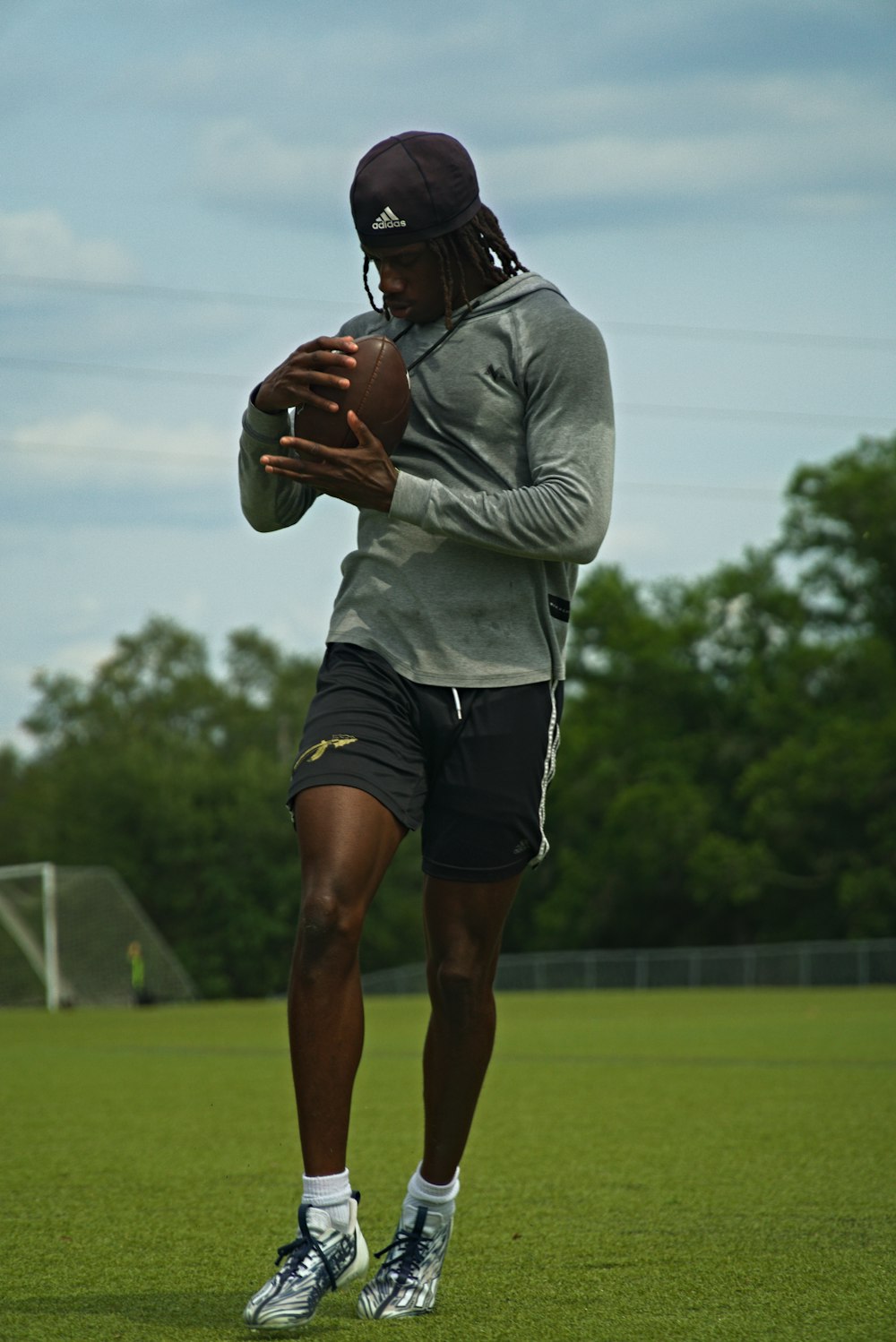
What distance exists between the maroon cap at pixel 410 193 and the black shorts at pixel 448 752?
893mm

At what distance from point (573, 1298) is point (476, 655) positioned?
1323mm

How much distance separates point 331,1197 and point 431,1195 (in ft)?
1.32

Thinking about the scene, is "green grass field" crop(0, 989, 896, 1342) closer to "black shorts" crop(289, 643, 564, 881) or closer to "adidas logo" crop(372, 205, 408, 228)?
"black shorts" crop(289, 643, 564, 881)

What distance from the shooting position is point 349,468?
346 centimetres

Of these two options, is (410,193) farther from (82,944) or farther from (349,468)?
(82,944)

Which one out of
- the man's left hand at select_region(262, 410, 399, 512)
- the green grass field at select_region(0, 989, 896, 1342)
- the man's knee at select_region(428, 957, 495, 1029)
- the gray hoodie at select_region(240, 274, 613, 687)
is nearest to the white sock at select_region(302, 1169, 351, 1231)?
the green grass field at select_region(0, 989, 896, 1342)

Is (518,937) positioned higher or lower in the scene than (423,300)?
lower

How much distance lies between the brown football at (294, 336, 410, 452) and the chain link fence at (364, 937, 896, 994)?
35.7m

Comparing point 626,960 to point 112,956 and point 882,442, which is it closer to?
point 112,956

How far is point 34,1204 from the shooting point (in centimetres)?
498

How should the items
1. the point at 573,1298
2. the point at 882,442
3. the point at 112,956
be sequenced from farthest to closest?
1. the point at 882,442
2. the point at 112,956
3. the point at 573,1298

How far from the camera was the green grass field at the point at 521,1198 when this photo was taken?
10.8 ft

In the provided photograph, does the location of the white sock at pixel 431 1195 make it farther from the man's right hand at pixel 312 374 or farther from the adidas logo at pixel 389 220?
the adidas logo at pixel 389 220

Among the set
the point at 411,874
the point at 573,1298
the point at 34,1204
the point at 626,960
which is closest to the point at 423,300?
the point at 573,1298
